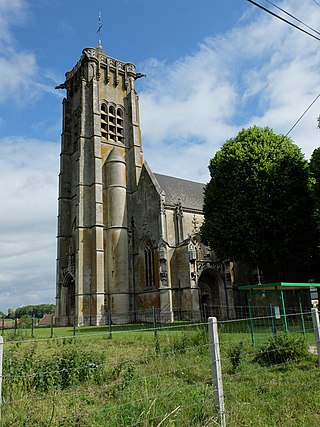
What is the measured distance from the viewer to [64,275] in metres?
33.7

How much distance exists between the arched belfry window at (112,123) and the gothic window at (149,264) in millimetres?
12043

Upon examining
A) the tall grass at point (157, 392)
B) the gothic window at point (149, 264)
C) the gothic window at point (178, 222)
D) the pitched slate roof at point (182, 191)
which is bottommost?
the tall grass at point (157, 392)

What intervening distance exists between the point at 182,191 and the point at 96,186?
30.7 feet

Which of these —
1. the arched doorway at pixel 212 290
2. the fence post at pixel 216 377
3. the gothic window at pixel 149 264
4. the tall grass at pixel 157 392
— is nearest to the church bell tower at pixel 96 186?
the gothic window at pixel 149 264

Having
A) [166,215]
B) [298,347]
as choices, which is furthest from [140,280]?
[298,347]

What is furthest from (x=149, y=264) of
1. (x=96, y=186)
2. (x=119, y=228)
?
(x=96, y=186)

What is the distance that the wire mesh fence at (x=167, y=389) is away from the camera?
A: 5.00 meters

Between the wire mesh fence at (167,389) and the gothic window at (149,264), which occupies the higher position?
the gothic window at (149,264)

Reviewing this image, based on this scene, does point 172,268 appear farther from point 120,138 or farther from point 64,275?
point 120,138

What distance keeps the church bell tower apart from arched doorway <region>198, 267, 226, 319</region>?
6563mm

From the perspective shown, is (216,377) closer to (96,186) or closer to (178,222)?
(178,222)

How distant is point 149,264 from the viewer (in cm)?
3191

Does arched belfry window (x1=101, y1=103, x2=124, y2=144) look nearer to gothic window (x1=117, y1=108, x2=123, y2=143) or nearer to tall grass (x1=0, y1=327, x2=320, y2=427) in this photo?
gothic window (x1=117, y1=108, x2=123, y2=143)

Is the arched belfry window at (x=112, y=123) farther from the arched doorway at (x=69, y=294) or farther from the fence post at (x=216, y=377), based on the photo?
the fence post at (x=216, y=377)
